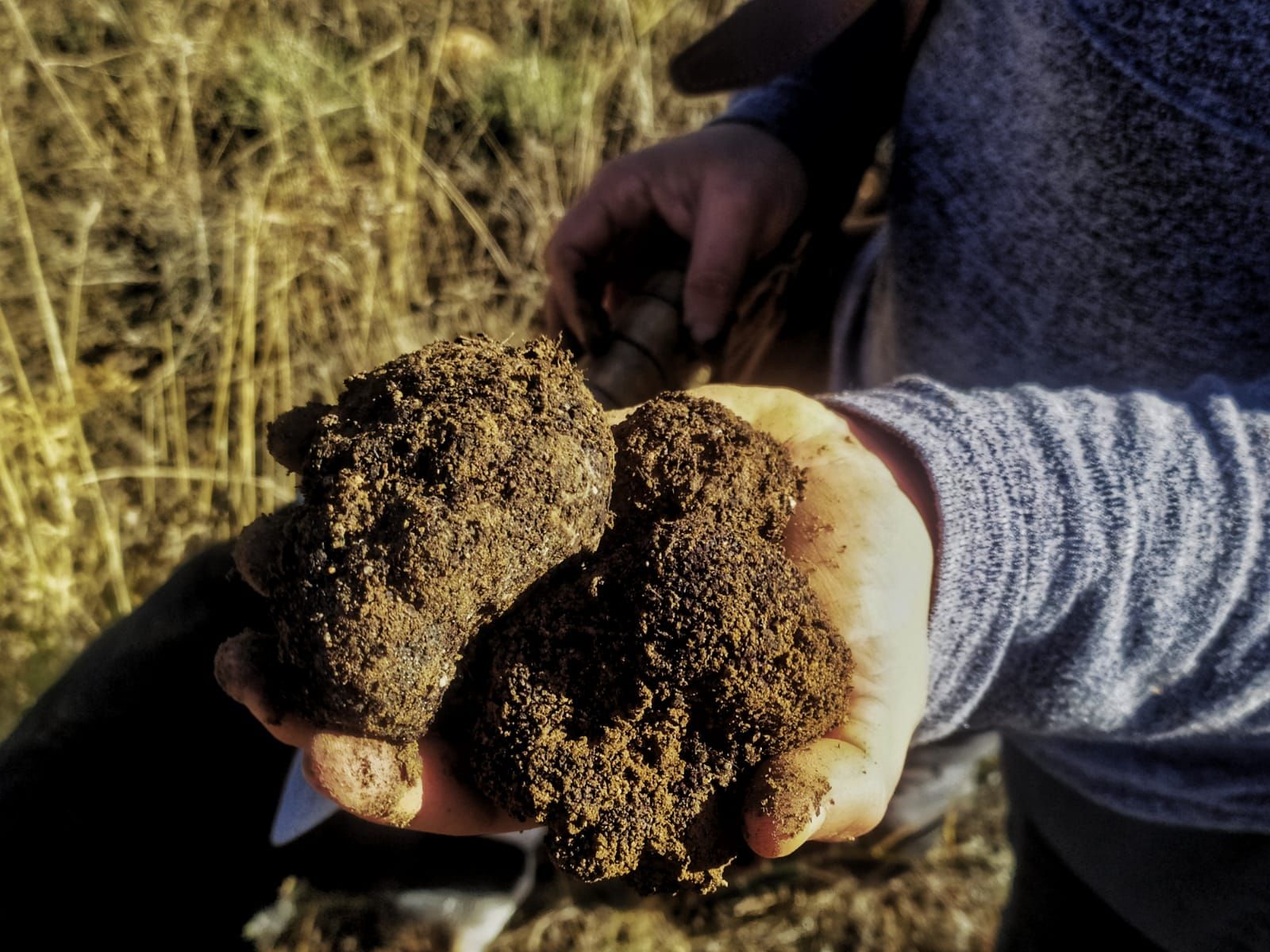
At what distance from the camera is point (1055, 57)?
4.32ft

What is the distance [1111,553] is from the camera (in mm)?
1062

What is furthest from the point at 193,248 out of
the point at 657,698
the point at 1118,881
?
the point at 1118,881

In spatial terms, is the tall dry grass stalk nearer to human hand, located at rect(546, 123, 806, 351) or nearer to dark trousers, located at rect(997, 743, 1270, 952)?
human hand, located at rect(546, 123, 806, 351)

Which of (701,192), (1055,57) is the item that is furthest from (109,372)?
(1055,57)

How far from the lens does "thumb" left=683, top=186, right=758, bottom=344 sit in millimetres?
1611

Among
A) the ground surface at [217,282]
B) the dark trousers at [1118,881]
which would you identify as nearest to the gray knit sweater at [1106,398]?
the dark trousers at [1118,881]

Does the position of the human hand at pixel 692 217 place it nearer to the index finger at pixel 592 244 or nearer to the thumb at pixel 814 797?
the index finger at pixel 592 244

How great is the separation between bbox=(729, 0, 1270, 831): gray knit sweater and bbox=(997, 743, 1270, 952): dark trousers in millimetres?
140

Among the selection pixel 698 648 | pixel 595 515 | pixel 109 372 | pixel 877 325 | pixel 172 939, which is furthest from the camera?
pixel 109 372

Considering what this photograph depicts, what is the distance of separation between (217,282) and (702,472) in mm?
2031

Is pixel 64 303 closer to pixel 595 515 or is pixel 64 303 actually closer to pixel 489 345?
pixel 489 345

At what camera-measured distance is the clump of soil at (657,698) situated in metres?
0.96

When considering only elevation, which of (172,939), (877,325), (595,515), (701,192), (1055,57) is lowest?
(172,939)

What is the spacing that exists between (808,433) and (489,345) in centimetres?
47
